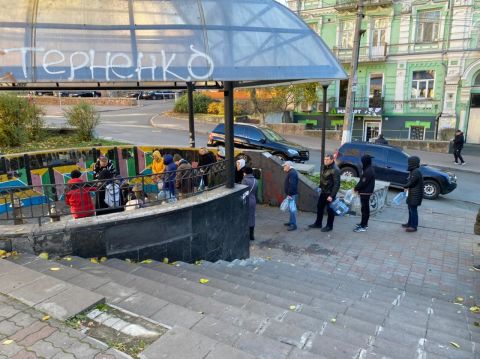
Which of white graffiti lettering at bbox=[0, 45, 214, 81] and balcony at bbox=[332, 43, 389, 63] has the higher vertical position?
balcony at bbox=[332, 43, 389, 63]

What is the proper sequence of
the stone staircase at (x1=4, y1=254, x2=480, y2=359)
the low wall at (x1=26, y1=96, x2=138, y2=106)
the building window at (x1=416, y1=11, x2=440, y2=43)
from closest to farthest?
the stone staircase at (x1=4, y1=254, x2=480, y2=359) → the building window at (x1=416, y1=11, x2=440, y2=43) → the low wall at (x1=26, y1=96, x2=138, y2=106)

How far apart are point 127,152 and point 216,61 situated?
7.34 metres

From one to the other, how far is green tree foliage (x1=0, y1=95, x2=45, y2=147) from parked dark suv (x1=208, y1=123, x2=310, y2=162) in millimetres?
7273

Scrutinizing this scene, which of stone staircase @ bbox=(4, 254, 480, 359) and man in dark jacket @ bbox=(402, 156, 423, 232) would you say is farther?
man in dark jacket @ bbox=(402, 156, 423, 232)

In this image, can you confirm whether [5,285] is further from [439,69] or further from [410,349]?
[439,69]

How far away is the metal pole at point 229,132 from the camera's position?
18.6 feet

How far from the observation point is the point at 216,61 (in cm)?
470

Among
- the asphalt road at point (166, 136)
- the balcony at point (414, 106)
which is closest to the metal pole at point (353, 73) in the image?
the asphalt road at point (166, 136)

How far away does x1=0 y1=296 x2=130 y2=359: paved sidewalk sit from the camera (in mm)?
2594

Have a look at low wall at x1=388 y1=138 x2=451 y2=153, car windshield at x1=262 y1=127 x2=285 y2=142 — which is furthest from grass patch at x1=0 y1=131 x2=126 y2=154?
low wall at x1=388 y1=138 x2=451 y2=153

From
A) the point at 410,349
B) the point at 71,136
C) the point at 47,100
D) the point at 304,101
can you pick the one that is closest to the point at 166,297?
the point at 410,349

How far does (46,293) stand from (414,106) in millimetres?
25435

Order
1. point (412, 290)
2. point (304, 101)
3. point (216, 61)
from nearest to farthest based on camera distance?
1. point (216, 61)
2. point (412, 290)
3. point (304, 101)

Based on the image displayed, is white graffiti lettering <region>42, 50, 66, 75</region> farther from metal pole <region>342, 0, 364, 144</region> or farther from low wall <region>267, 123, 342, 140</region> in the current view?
low wall <region>267, 123, 342, 140</region>
